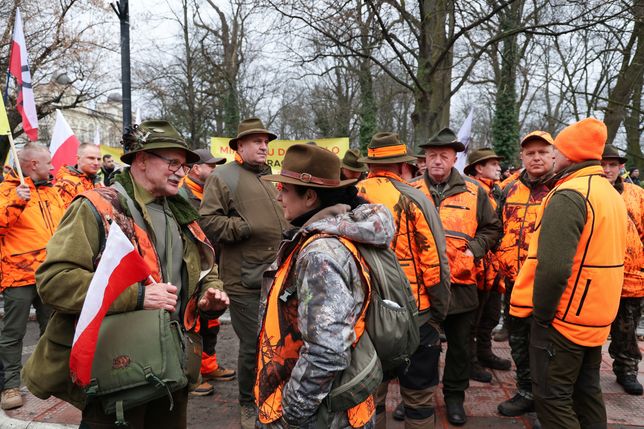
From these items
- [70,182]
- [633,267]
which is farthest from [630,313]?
[70,182]

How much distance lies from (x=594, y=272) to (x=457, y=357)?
4.68ft

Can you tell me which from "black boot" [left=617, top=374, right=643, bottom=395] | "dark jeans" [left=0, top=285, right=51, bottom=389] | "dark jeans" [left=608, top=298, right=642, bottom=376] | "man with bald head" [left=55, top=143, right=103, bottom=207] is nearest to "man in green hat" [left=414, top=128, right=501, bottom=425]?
"dark jeans" [left=608, top=298, right=642, bottom=376]

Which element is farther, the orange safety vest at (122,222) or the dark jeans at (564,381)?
the dark jeans at (564,381)

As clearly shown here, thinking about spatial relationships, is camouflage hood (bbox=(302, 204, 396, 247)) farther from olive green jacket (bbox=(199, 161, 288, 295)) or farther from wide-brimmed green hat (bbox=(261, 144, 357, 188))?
olive green jacket (bbox=(199, 161, 288, 295))

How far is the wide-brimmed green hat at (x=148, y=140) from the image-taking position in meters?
2.48

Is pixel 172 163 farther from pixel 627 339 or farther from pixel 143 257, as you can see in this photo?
pixel 627 339

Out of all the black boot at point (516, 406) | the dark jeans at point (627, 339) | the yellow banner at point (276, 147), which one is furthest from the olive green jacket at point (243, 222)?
the yellow banner at point (276, 147)

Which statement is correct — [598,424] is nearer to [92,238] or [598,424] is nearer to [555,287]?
[555,287]

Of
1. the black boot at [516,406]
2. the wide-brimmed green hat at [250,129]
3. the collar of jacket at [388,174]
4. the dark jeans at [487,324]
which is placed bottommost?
the black boot at [516,406]

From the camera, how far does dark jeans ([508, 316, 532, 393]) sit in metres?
3.94

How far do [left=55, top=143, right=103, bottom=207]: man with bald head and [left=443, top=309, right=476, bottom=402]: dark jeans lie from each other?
4458 mm

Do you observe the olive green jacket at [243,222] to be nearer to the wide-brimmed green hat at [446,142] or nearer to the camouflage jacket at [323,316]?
the wide-brimmed green hat at [446,142]

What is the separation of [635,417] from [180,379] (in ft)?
12.4

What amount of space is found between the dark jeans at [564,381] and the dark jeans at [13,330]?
4.33 meters
